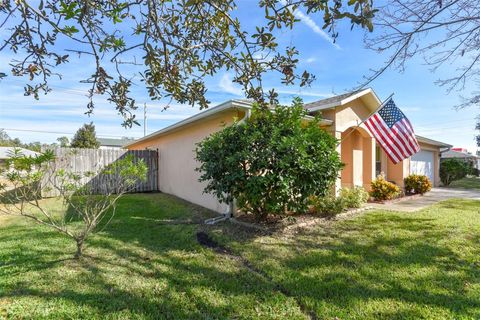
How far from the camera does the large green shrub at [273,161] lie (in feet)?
20.3

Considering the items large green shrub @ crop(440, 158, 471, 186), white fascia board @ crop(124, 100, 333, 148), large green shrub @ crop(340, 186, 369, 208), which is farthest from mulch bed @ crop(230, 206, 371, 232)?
large green shrub @ crop(440, 158, 471, 186)

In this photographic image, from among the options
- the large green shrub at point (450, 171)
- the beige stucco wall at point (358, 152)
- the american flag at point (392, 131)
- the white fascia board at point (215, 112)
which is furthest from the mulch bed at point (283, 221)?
the large green shrub at point (450, 171)

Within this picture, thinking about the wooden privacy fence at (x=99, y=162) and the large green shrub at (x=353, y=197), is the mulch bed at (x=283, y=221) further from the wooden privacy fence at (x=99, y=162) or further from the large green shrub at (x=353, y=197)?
the wooden privacy fence at (x=99, y=162)

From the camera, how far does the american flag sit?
9.21 metres

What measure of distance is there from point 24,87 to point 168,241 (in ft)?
13.1

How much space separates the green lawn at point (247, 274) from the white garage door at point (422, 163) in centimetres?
1136

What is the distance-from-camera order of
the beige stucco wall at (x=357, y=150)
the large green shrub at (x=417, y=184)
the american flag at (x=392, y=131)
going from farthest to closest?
the large green shrub at (x=417, y=184), the beige stucco wall at (x=357, y=150), the american flag at (x=392, y=131)

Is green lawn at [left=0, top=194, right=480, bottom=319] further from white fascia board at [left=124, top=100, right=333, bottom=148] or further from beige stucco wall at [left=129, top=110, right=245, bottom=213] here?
white fascia board at [left=124, top=100, right=333, bottom=148]

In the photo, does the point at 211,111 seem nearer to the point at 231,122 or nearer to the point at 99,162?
the point at 231,122

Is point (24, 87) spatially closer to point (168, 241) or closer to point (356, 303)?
point (168, 241)

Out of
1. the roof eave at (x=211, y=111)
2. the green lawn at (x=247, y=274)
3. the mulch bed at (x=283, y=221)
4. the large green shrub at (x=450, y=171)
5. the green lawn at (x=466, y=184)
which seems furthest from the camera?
the large green shrub at (x=450, y=171)

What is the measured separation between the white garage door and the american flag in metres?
8.30

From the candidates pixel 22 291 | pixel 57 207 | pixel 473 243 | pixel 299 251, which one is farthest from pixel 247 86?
pixel 57 207

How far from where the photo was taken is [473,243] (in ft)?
18.9
